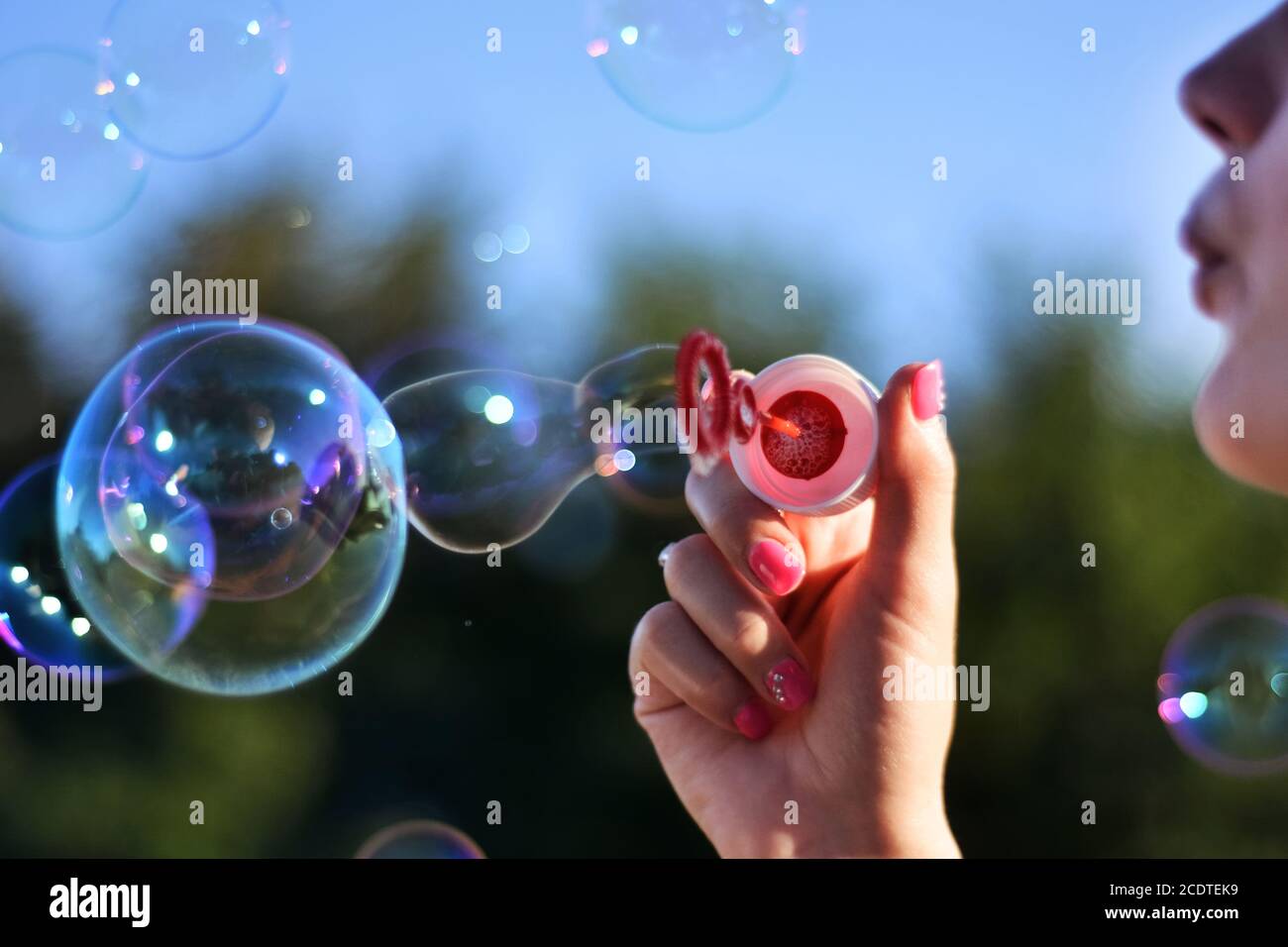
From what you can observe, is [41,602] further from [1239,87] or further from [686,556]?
[1239,87]

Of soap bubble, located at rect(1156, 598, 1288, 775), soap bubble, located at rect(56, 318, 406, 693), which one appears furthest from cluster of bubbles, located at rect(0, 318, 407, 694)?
soap bubble, located at rect(1156, 598, 1288, 775)

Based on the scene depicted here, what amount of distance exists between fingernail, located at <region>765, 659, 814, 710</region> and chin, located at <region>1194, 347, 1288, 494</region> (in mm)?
478

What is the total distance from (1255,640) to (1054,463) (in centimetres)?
387

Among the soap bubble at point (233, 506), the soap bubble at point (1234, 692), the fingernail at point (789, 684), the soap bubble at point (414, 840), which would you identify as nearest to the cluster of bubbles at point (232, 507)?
the soap bubble at point (233, 506)

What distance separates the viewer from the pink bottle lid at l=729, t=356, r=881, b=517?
3.84 ft

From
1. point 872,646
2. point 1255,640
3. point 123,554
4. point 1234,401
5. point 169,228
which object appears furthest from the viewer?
point 169,228

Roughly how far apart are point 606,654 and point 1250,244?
612 cm

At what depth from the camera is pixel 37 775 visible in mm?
6793

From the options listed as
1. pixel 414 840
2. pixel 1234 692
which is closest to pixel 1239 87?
pixel 1234 692

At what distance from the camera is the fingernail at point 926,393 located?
3.86 ft

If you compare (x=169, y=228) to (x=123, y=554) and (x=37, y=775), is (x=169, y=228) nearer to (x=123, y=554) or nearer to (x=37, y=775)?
(x=37, y=775)

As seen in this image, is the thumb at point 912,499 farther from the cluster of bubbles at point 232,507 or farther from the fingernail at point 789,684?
the cluster of bubbles at point 232,507
